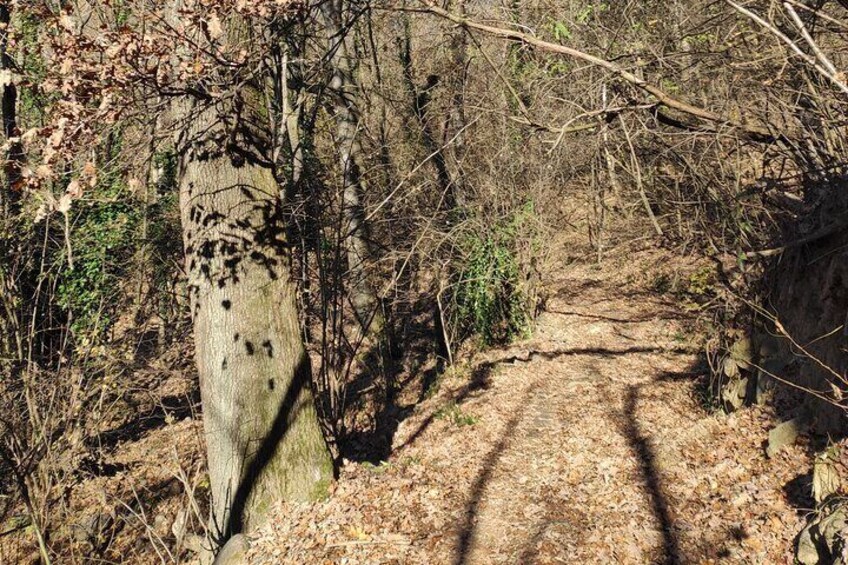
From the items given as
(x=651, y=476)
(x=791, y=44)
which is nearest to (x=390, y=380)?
(x=651, y=476)

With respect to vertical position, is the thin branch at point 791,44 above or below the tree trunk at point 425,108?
below

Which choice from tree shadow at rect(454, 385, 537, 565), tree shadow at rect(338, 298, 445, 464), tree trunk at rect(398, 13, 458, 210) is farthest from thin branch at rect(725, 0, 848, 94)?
tree trunk at rect(398, 13, 458, 210)

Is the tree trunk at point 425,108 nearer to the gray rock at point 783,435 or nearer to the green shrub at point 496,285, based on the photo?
the green shrub at point 496,285

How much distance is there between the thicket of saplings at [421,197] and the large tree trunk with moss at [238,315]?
1.81ft

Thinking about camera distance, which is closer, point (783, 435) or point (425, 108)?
point (783, 435)

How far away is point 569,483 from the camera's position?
18.3ft

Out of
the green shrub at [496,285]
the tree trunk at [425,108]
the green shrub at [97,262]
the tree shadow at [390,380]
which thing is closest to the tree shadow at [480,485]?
the tree shadow at [390,380]

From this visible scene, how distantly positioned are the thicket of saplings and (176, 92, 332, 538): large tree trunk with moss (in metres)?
0.55

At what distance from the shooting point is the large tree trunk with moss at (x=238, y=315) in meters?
4.72

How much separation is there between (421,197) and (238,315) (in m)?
5.85

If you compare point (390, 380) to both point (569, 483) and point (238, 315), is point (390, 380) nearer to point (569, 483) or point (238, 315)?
point (569, 483)

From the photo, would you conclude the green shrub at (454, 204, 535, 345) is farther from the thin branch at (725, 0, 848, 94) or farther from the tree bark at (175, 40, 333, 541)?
the thin branch at (725, 0, 848, 94)

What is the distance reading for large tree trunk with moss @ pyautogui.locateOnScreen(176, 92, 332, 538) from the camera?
4723 millimetres

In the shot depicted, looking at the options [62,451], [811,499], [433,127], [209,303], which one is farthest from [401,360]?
[811,499]
